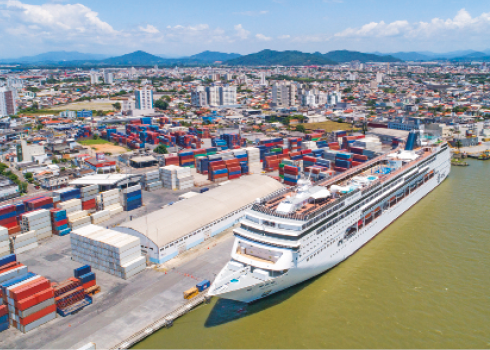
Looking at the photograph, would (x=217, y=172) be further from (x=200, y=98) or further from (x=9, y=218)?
(x=200, y=98)

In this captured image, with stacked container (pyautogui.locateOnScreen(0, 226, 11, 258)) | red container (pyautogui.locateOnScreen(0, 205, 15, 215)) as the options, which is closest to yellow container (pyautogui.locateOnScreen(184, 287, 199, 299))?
stacked container (pyautogui.locateOnScreen(0, 226, 11, 258))

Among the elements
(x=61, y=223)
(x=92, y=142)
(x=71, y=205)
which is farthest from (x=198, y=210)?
(x=92, y=142)

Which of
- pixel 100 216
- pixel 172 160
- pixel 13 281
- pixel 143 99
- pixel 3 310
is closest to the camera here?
pixel 3 310

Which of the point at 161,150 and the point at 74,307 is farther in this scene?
the point at 161,150

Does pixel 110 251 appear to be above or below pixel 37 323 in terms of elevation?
above

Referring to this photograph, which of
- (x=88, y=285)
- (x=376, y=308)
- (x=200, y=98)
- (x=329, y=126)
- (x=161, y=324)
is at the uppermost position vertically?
(x=200, y=98)

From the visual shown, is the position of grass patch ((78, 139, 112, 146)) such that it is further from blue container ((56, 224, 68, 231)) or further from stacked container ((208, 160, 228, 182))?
blue container ((56, 224, 68, 231))

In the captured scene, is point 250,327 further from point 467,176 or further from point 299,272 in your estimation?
point 467,176

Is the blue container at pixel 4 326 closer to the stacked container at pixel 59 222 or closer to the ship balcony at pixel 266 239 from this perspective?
the stacked container at pixel 59 222
